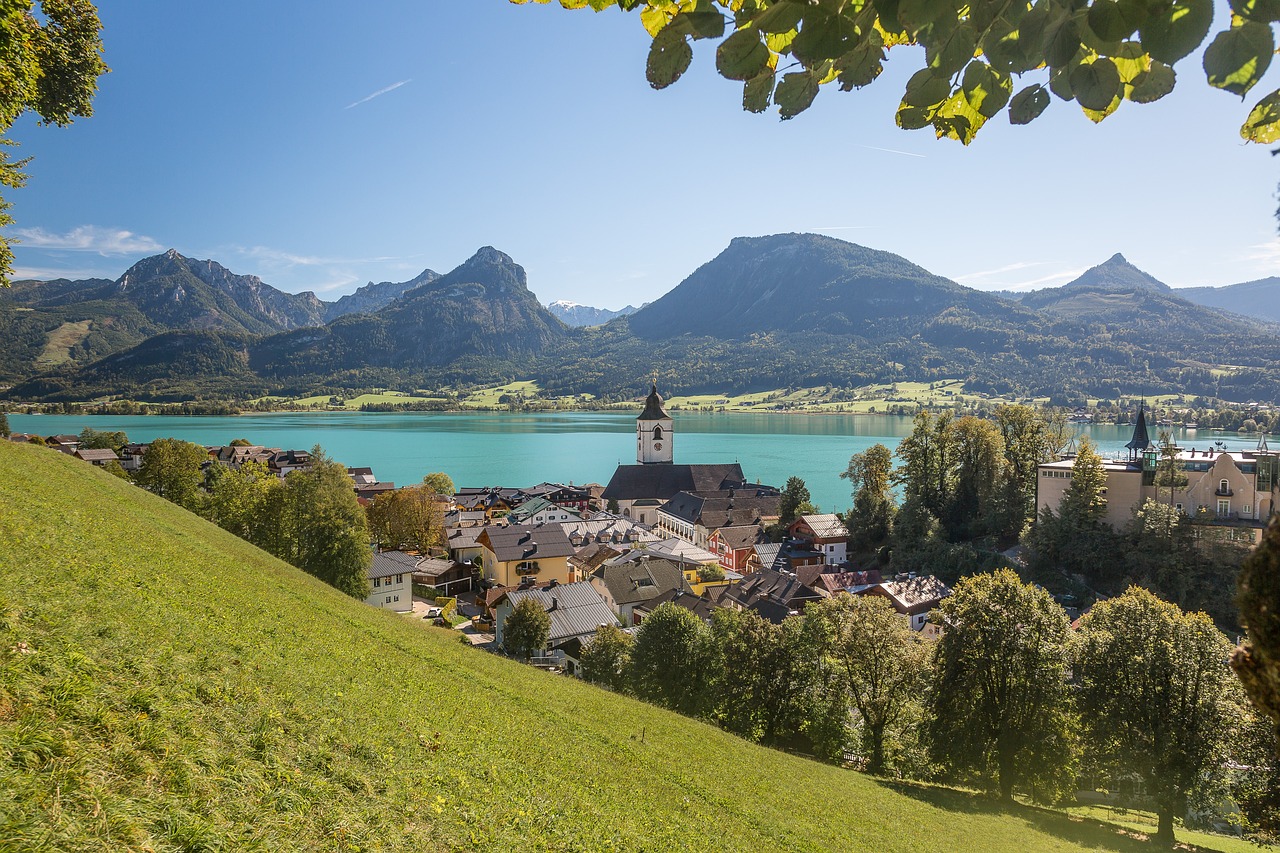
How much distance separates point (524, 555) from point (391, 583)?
7431 mm

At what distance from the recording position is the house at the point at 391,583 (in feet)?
97.5

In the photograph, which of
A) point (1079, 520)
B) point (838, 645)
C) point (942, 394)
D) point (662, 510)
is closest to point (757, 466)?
point (662, 510)

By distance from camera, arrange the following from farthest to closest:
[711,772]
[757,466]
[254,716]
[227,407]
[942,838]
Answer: [227,407]
[757,466]
[942,838]
[711,772]
[254,716]

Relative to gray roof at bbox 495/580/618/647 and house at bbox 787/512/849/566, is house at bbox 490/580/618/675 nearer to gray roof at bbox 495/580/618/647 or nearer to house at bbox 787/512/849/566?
gray roof at bbox 495/580/618/647

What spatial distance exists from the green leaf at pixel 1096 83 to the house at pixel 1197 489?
3332 centimetres

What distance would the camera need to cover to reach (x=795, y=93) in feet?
5.80

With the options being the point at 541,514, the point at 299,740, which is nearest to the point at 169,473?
the point at 541,514

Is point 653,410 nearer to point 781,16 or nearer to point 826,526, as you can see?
point 826,526

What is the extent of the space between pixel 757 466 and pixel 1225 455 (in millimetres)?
59945

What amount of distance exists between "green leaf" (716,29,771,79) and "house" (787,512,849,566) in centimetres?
4084

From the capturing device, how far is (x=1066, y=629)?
16484mm

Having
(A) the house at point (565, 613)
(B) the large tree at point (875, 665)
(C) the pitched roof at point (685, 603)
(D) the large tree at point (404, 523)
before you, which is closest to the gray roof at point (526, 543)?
(D) the large tree at point (404, 523)

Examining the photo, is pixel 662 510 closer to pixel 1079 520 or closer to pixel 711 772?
pixel 1079 520

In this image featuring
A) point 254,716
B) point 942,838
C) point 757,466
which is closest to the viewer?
point 254,716
